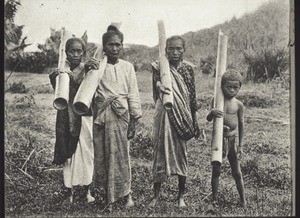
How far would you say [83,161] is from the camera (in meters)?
6.31

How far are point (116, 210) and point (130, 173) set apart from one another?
0.44 m

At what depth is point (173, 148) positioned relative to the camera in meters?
→ 6.19

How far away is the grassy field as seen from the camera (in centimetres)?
623

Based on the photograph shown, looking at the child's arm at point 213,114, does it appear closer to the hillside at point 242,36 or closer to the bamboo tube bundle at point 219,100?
the bamboo tube bundle at point 219,100

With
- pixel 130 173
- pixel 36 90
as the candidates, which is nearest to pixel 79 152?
pixel 130 173

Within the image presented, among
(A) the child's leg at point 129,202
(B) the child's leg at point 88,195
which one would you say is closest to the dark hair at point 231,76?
(A) the child's leg at point 129,202

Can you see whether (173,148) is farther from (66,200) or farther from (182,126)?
(66,200)

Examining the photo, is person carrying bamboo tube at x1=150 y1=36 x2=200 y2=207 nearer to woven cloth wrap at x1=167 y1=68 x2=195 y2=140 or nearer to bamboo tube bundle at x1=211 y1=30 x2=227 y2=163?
woven cloth wrap at x1=167 y1=68 x2=195 y2=140

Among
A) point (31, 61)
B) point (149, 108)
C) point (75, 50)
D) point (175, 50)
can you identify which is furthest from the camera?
point (31, 61)

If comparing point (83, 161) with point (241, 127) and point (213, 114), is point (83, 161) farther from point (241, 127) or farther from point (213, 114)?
point (241, 127)

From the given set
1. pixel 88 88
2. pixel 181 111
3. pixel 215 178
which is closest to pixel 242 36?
pixel 181 111

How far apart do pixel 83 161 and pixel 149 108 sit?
1060 millimetres

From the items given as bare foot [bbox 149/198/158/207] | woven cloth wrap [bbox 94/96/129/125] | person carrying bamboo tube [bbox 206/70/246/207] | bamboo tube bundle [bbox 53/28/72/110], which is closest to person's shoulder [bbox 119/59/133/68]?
woven cloth wrap [bbox 94/96/129/125]

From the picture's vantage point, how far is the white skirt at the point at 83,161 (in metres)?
6.30
